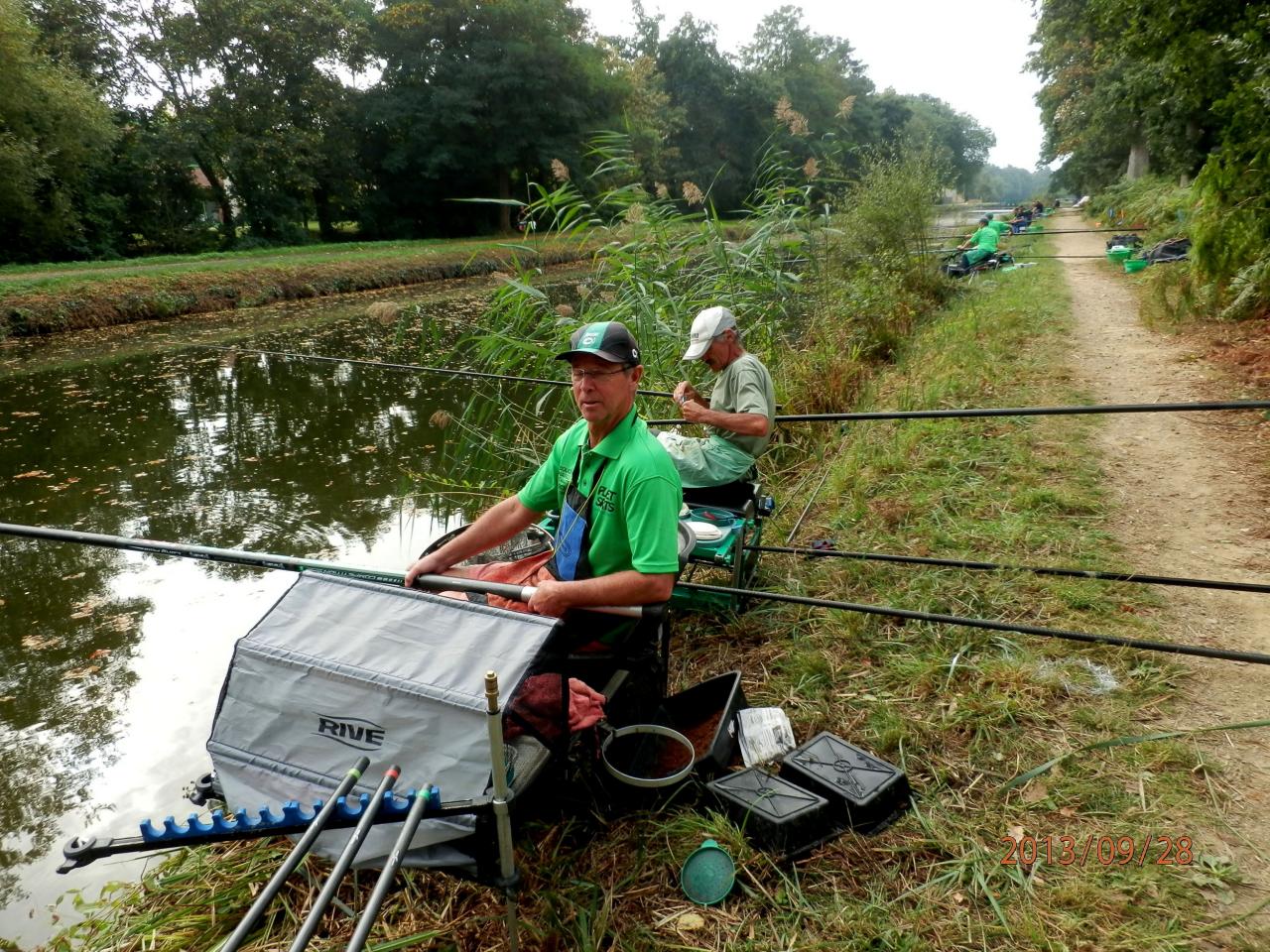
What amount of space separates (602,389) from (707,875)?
126cm

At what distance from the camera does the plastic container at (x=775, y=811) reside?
205 cm

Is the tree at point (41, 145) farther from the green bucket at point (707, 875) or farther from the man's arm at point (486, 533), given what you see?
the green bucket at point (707, 875)

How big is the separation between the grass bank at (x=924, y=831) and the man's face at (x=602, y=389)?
111 cm

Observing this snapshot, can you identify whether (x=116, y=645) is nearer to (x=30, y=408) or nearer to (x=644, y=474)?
(x=644, y=474)

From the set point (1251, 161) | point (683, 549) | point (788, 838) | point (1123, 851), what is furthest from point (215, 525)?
point (1251, 161)

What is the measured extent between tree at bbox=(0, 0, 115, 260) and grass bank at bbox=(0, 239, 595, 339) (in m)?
2.27

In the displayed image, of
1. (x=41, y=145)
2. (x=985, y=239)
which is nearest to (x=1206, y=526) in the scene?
(x=985, y=239)

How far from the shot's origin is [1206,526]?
377cm

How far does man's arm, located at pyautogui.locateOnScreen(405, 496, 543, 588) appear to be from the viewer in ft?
7.91

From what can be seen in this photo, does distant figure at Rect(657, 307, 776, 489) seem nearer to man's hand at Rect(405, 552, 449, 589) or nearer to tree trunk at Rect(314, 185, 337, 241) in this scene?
man's hand at Rect(405, 552, 449, 589)

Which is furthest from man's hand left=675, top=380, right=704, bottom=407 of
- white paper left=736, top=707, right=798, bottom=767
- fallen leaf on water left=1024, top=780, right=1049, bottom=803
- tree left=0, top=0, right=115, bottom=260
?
tree left=0, top=0, right=115, bottom=260

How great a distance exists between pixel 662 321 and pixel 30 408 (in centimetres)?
714

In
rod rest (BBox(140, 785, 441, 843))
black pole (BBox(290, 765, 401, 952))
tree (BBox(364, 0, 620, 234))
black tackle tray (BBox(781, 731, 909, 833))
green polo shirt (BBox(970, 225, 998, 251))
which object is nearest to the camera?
black pole (BBox(290, 765, 401, 952))

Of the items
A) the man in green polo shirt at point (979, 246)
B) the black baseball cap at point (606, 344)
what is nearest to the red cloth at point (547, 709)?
the black baseball cap at point (606, 344)
